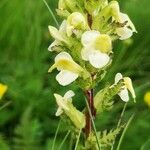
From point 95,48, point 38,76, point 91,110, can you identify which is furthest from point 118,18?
point 38,76

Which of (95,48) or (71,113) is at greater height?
(95,48)

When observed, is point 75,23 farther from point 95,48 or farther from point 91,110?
point 91,110

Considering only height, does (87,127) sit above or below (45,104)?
above

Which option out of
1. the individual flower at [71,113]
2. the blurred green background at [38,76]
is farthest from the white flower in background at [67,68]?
the blurred green background at [38,76]

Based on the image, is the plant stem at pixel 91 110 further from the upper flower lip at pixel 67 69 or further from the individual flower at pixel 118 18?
the individual flower at pixel 118 18

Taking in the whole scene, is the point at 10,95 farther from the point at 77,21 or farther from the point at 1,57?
the point at 77,21

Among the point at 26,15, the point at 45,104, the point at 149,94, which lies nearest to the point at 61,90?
the point at 45,104

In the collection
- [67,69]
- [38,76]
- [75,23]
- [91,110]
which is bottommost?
[38,76]
